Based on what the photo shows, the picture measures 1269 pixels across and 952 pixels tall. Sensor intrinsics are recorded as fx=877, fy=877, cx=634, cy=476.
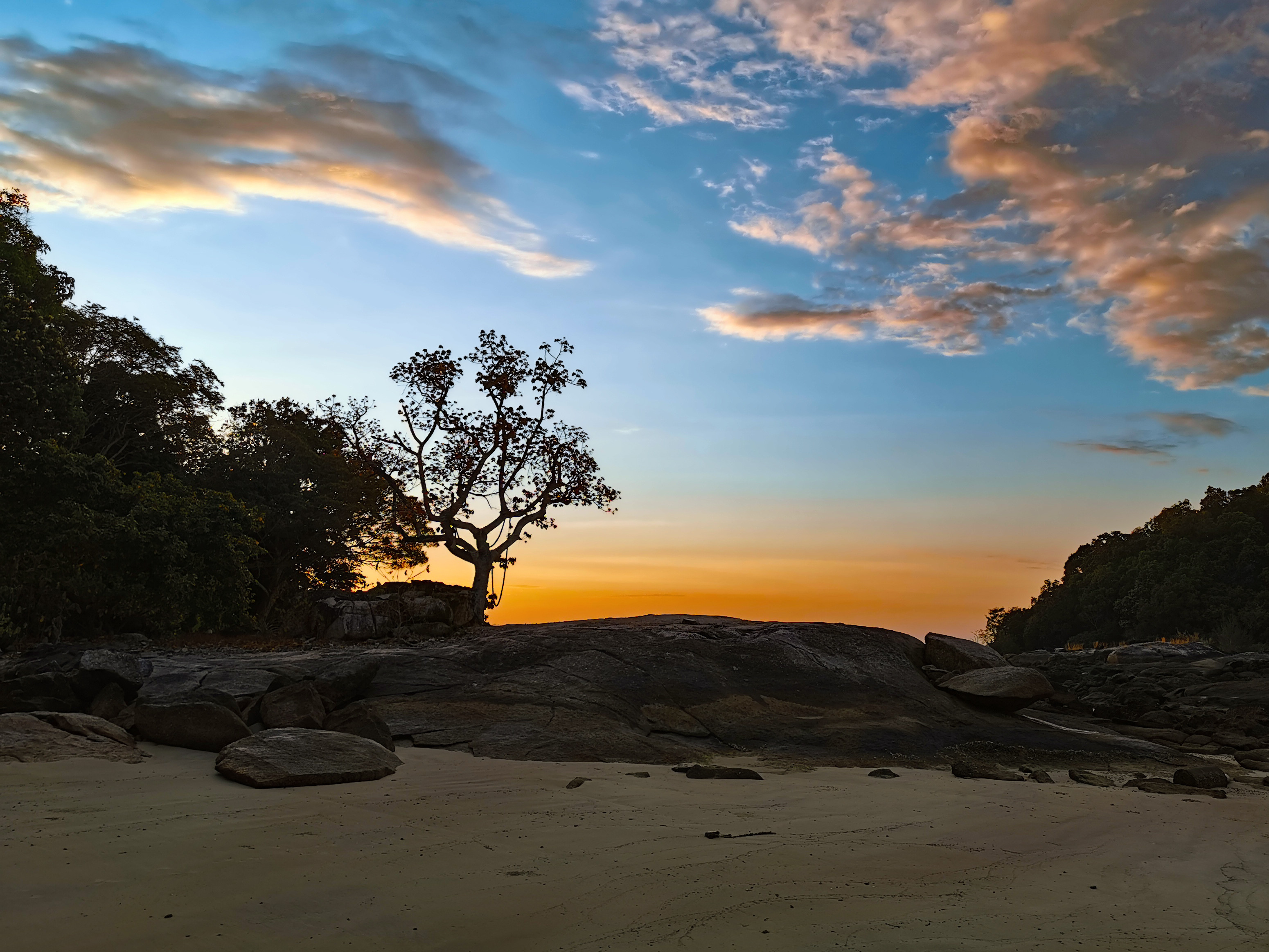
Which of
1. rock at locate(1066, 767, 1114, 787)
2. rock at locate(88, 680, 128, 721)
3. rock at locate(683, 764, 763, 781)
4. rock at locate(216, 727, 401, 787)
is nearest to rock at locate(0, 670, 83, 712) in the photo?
rock at locate(88, 680, 128, 721)

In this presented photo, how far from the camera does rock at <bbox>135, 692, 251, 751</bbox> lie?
7.27 meters

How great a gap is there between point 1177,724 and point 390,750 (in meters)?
10.2

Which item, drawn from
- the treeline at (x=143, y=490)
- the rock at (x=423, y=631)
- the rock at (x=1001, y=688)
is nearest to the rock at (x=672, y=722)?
the rock at (x=1001, y=688)

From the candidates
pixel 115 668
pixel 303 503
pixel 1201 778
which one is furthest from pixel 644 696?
pixel 303 503

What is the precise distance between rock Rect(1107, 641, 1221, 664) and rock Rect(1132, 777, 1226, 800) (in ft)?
61.6

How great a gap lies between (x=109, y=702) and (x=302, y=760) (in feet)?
11.5

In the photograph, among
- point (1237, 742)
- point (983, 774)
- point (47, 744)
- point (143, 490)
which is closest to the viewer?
point (47, 744)

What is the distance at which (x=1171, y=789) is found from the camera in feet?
23.2

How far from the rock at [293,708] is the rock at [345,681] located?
0.43m

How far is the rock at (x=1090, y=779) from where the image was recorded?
24.0 ft

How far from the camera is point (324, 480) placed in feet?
96.5

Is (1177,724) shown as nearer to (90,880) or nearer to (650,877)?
(650,877)

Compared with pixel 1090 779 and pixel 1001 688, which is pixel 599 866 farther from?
pixel 1001 688

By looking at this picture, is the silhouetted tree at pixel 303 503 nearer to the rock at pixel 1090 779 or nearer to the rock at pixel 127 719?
the rock at pixel 127 719
